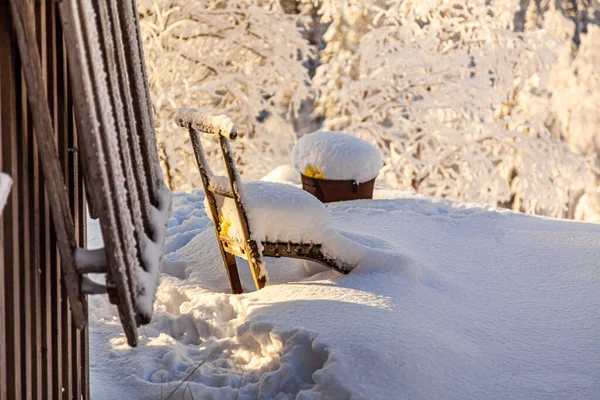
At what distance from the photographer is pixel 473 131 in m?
14.6

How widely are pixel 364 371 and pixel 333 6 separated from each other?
12370 millimetres

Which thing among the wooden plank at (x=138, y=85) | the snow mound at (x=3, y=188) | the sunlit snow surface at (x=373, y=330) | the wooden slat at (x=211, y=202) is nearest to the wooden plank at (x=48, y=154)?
the snow mound at (x=3, y=188)

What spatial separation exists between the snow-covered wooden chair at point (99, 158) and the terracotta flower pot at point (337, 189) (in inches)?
177

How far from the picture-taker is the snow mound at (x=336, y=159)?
717cm

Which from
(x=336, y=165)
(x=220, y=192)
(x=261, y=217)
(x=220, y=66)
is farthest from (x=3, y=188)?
(x=220, y=66)

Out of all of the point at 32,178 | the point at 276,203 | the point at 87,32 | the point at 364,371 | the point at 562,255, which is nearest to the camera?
the point at 87,32

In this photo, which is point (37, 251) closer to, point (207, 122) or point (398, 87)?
point (207, 122)

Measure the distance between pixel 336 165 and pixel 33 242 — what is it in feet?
16.2

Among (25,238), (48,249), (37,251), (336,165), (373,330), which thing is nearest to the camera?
(25,238)

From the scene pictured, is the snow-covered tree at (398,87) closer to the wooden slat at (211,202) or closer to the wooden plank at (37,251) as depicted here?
the wooden slat at (211,202)

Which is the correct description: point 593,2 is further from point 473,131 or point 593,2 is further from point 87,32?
point 87,32

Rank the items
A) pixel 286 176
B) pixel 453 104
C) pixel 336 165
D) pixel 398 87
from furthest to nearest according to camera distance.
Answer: pixel 398 87 → pixel 453 104 → pixel 286 176 → pixel 336 165

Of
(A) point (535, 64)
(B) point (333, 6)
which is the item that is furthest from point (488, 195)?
(B) point (333, 6)

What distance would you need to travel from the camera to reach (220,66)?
12359 mm
